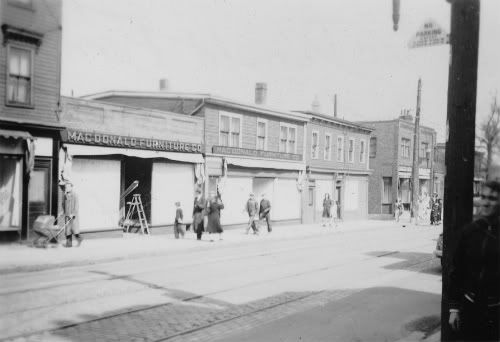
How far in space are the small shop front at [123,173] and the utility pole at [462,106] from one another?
49.7ft

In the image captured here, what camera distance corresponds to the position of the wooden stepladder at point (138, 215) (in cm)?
2075

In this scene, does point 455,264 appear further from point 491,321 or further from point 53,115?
point 53,115

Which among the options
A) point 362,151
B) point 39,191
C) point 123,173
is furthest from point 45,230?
point 362,151

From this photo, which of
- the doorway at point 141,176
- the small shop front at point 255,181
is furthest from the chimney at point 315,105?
the doorway at point 141,176

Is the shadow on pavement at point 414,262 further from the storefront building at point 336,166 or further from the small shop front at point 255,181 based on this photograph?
the storefront building at point 336,166

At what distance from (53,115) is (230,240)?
7878 millimetres

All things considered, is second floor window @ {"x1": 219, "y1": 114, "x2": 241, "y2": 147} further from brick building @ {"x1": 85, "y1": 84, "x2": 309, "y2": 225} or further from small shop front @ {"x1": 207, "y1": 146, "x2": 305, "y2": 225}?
small shop front @ {"x1": 207, "y1": 146, "x2": 305, "y2": 225}

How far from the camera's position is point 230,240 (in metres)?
20.2

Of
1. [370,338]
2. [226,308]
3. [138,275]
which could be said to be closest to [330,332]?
[370,338]

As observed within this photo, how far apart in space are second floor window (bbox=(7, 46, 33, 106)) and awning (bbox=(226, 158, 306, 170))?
1040 cm

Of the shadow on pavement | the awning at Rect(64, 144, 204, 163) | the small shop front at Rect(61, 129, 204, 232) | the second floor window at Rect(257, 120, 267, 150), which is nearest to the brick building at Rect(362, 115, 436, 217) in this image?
the second floor window at Rect(257, 120, 267, 150)

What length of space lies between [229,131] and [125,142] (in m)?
6.89

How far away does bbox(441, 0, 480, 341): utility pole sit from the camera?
4812 mm

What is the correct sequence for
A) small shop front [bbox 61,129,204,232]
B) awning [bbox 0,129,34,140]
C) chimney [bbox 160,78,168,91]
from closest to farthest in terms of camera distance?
awning [bbox 0,129,34,140] < small shop front [bbox 61,129,204,232] < chimney [bbox 160,78,168,91]
